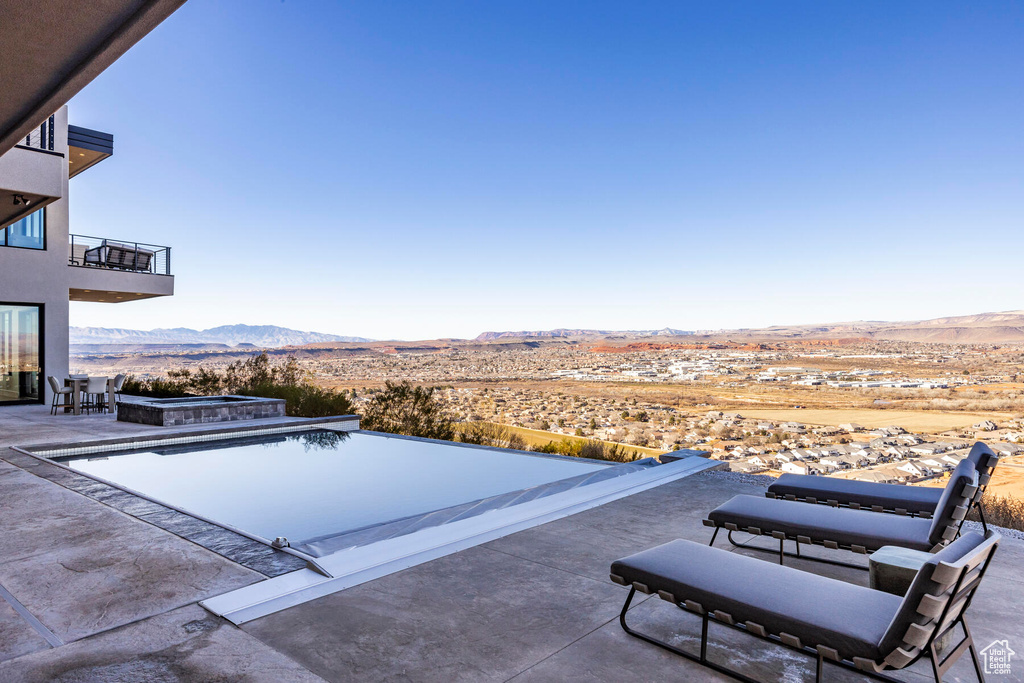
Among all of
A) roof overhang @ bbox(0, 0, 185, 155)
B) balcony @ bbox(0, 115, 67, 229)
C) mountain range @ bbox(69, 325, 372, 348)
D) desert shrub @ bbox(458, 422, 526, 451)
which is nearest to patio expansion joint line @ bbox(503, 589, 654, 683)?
roof overhang @ bbox(0, 0, 185, 155)

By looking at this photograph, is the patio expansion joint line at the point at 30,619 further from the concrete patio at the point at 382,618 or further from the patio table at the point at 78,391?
the patio table at the point at 78,391

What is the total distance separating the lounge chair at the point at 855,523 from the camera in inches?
112

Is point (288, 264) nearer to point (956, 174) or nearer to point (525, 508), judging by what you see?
point (956, 174)

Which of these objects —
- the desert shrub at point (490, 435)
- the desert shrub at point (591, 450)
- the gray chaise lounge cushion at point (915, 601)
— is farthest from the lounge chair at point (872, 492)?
the desert shrub at point (490, 435)

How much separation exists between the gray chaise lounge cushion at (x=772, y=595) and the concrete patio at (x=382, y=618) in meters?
0.32

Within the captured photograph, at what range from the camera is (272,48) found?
18938mm

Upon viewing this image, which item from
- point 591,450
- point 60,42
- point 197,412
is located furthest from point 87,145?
point 591,450

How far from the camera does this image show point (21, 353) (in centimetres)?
1339

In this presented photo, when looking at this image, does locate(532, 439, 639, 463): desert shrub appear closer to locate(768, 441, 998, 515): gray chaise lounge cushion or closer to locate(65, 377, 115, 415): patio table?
locate(768, 441, 998, 515): gray chaise lounge cushion

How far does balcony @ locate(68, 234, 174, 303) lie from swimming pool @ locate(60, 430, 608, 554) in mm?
9005

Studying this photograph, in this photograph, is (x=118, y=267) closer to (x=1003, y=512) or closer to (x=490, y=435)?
(x=490, y=435)

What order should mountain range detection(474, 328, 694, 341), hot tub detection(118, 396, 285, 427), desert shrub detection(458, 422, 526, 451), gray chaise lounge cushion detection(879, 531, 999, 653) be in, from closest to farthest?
1. gray chaise lounge cushion detection(879, 531, 999, 653)
2. hot tub detection(118, 396, 285, 427)
3. desert shrub detection(458, 422, 526, 451)
4. mountain range detection(474, 328, 694, 341)

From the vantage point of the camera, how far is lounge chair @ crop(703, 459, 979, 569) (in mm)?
2838

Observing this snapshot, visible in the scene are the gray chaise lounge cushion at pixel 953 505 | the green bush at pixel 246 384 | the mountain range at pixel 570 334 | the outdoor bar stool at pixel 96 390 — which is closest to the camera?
the gray chaise lounge cushion at pixel 953 505
